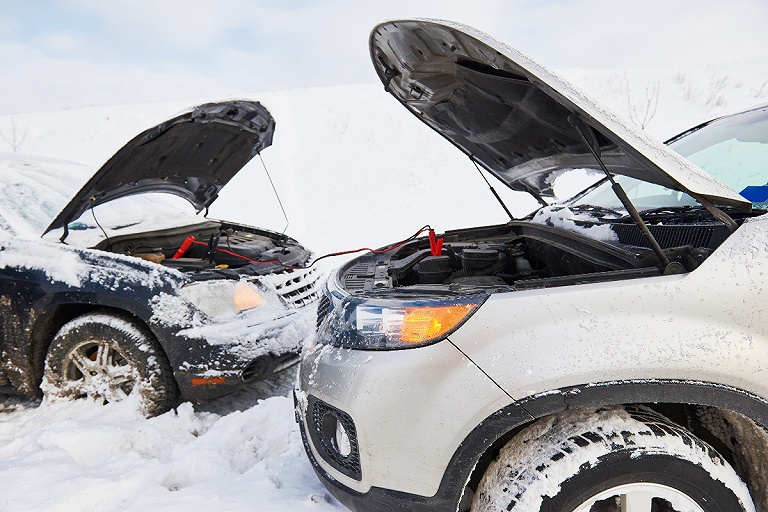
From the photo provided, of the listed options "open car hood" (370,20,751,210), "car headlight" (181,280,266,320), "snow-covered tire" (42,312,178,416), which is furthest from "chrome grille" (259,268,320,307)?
"open car hood" (370,20,751,210)

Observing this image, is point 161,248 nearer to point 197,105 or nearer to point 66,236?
point 66,236

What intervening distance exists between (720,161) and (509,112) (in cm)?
116

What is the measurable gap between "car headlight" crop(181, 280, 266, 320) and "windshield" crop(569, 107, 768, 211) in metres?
1.91

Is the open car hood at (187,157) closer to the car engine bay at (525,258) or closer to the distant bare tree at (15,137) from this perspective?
the car engine bay at (525,258)

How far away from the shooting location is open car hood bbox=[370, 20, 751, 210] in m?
1.59

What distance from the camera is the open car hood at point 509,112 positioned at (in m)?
1.59

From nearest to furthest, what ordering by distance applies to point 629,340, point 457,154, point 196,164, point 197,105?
point 629,340 → point 197,105 → point 196,164 → point 457,154

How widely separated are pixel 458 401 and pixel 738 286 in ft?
2.80

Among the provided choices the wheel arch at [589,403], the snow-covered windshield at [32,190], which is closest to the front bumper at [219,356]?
the snow-covered windshield at [32,190]

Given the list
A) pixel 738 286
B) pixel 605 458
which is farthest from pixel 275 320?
pixel 738 286

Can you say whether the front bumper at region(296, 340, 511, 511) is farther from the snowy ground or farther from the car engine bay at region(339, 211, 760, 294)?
the snowy ground

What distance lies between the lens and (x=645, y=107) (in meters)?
18.2

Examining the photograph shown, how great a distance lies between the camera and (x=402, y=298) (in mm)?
1723

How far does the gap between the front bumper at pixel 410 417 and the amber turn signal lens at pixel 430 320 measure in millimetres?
40
